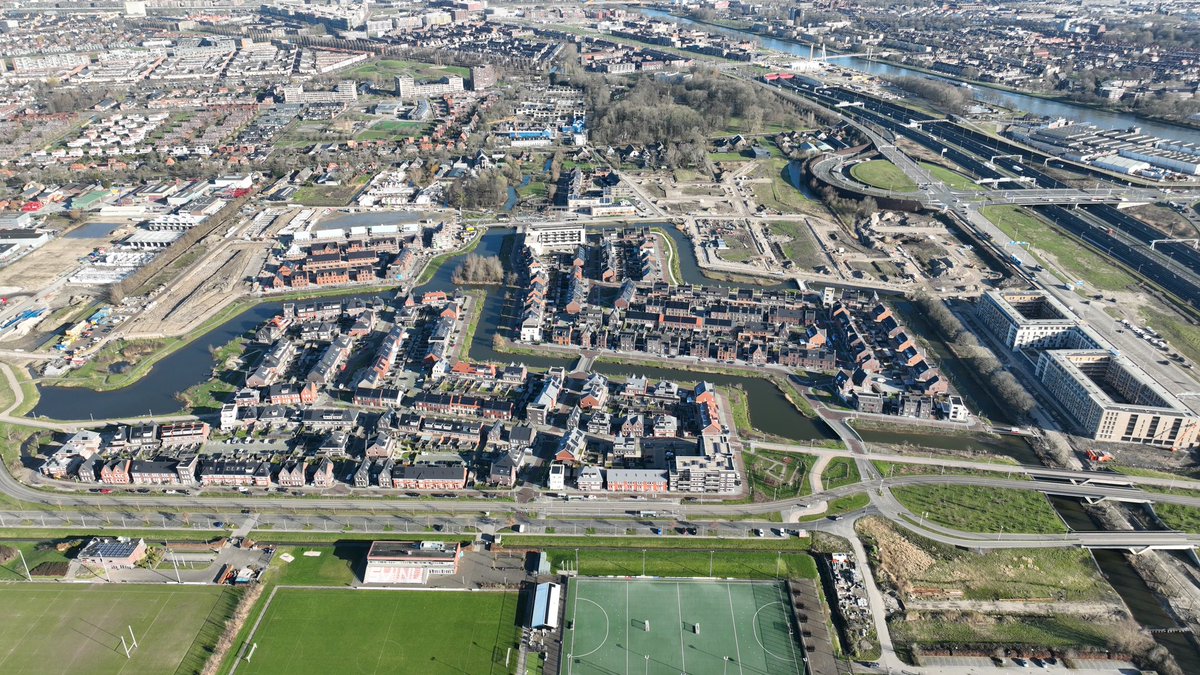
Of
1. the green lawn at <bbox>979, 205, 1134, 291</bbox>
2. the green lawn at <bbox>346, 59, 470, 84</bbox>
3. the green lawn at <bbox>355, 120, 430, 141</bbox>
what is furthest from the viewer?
the green lawn at <bbox>346, 59, 470, 84</bbox>

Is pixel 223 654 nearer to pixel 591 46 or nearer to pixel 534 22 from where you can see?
pixel 591 46

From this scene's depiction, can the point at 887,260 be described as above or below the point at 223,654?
above

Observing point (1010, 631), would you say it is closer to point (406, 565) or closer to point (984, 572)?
point (984, 572)

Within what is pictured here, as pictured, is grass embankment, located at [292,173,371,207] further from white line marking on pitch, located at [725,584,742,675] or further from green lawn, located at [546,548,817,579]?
white line marking on pitch, located at [725,584,742,675]

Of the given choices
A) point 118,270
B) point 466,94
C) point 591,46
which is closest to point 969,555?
point 118,270

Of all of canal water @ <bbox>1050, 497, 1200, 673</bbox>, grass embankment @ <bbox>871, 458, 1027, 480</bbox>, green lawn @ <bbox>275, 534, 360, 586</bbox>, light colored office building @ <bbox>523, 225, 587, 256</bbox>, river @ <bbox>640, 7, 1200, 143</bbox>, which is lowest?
green lawn @ <bbox>275, 534, 360, 586</bbox>

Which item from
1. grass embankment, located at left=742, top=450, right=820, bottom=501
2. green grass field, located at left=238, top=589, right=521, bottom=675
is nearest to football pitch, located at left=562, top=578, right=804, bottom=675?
green grass field, located at left=238, top=589, right=521, bottom=675

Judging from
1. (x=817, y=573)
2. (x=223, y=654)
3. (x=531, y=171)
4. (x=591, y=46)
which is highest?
(x=591, y=46)
